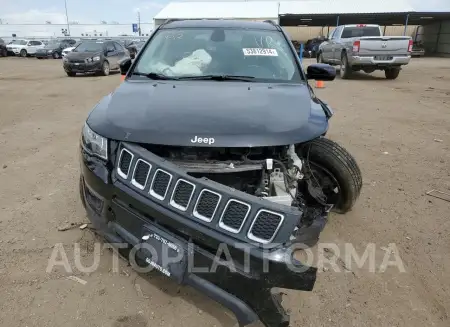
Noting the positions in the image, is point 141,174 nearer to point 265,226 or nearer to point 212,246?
point 212,246

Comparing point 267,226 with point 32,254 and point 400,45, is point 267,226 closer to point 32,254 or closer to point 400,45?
point 32,254

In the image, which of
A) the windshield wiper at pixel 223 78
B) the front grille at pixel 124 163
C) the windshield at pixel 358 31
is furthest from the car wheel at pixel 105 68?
the front grille at pixel 124 163

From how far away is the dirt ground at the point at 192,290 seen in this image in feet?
7.39

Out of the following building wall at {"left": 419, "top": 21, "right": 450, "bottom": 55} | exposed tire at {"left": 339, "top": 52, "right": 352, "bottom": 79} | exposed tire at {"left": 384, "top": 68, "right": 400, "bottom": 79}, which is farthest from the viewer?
building wall at {"left": 419, "top": 21, "right": 450, "bottom": 55}

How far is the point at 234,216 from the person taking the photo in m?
1.83

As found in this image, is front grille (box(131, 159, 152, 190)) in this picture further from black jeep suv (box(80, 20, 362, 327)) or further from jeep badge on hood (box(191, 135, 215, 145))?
jeep badge on hood (box(191, 135, 215, 145))

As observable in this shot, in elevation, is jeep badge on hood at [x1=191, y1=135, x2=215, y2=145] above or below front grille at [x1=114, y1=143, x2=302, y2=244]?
above

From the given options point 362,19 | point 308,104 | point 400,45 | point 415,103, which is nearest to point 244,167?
point 308,104

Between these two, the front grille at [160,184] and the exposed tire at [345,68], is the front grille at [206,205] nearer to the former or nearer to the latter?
the front grille at [160,184]

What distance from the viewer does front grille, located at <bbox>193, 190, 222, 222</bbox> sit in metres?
1.85

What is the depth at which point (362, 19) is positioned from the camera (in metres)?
35.7

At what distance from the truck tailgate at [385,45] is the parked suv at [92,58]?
390 inches

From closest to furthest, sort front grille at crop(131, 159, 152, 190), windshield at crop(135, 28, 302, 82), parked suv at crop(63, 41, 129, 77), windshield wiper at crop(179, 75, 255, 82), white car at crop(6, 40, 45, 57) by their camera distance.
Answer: front grille at crop(131, 159, 152, 190) → windshield wiper at crop(179, 75, 255, 82) → windshield at crop(135, 28, 302, 82) → parked suv at crop(63, 41, 129, 77) → white car at crop(6, 40, 45, 57)

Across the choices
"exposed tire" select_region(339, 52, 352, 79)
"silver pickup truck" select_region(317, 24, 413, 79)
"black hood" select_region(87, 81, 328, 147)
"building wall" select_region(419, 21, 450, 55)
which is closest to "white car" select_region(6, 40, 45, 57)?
"exposed tire" select_region(339, 52, 352, 79)
